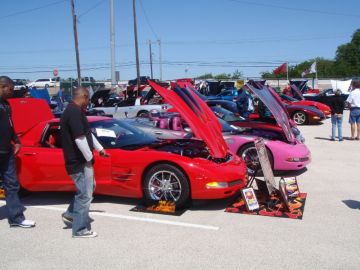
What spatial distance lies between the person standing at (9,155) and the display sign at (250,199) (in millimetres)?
2722

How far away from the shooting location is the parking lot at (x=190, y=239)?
4145mm

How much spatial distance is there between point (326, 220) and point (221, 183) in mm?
1394

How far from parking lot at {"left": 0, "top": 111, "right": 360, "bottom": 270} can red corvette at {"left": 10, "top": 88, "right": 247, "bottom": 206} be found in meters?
0.32

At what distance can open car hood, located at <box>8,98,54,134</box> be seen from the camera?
682 centimetres

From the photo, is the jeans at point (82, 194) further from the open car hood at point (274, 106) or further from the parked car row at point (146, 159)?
the open car hood at point (274, 106)

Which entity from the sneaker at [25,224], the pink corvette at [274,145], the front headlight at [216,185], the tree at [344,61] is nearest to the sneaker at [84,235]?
the sneaker at [25,224]

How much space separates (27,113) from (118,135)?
5.37 ft

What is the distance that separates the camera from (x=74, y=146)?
460 cm

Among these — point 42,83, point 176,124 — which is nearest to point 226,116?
point 176,124

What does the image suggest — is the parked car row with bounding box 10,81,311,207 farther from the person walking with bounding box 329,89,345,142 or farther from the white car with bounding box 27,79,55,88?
the white car with bounding box 27,79,55,88

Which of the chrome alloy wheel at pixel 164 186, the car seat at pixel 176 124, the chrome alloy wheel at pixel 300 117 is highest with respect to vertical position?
the car seat at pixel 176 124

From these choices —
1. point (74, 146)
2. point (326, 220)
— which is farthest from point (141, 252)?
point (326, 220)

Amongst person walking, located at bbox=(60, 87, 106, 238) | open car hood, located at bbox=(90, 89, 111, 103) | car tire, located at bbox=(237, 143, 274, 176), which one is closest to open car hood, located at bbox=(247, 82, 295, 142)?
car tire, located at bbox=(237, 143, 274, 176)

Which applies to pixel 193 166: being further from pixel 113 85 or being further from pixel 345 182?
pixel 113 85
